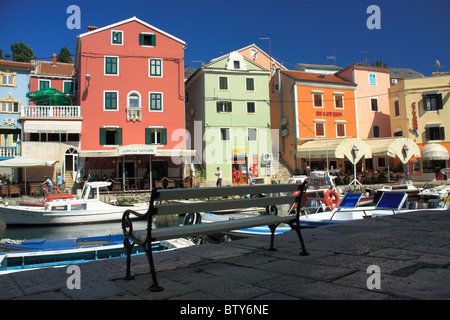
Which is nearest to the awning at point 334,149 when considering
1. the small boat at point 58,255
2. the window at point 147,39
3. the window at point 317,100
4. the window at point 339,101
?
the window at point 317,100

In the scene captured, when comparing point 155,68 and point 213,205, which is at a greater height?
point 155,68

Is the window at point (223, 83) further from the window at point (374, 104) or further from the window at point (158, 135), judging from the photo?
the window at point (374, 104)

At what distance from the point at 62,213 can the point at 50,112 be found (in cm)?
1267

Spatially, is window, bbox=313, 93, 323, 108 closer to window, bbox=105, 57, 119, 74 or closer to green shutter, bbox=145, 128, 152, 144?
green shutter, bbox=145, 128, 152, 144

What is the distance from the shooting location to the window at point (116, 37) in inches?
1110

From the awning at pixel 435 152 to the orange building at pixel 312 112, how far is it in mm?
6708

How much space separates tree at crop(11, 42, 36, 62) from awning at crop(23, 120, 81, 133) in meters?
42.6

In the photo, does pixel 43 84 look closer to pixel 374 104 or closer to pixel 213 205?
pixel 213 205

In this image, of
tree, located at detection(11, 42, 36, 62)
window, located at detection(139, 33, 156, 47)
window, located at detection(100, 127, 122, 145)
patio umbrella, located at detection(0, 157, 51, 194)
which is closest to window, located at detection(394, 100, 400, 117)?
window, located at detection(139, 33, 156, 47)

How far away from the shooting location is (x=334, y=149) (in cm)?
3075

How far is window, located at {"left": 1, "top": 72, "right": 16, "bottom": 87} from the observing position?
117ft

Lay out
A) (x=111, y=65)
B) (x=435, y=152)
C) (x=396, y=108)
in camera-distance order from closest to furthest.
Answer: (x=111, y=65) < (x=435, y=152) < (x=396, y=108)

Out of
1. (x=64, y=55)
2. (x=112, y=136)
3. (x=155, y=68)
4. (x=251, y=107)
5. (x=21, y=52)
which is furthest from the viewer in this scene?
(x=64, y=55)

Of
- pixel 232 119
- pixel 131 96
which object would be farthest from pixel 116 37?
pixel 232 119
